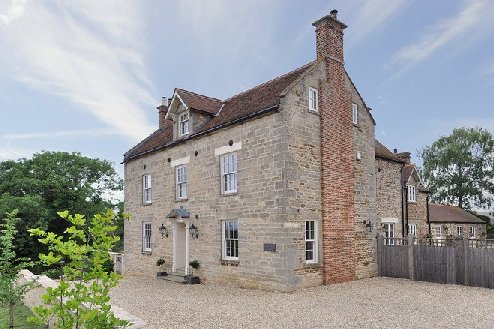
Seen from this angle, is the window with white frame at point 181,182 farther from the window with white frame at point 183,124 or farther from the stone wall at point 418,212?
the stone wall at point 418,212

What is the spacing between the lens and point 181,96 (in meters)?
20.0

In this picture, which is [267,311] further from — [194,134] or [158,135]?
[158,135]

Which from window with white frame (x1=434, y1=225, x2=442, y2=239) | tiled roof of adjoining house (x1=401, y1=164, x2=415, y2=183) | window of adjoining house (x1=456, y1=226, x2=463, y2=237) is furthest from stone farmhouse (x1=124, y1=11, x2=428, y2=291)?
window of adjoining house (x1=456, y1=226, x2=463, y2=237)

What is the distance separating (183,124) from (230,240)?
6.96 meters

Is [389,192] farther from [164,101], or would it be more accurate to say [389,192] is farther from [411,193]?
[164,101]

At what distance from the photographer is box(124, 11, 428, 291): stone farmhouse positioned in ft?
49.2

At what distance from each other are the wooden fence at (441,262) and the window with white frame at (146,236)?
12581 mm

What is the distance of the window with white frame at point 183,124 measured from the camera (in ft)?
65.9

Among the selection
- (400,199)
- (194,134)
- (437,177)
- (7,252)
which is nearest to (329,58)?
(194,134)

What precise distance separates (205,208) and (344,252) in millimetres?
6438

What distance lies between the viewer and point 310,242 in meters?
15.7

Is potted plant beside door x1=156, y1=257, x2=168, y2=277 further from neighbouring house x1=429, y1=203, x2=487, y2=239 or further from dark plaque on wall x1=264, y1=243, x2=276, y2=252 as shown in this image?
neighbouring house x1=429, y1=203, x2=487, y2=239

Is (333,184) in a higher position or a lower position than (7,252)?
higher

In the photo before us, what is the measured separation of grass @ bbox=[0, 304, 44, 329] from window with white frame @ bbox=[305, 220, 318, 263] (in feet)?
30.9
